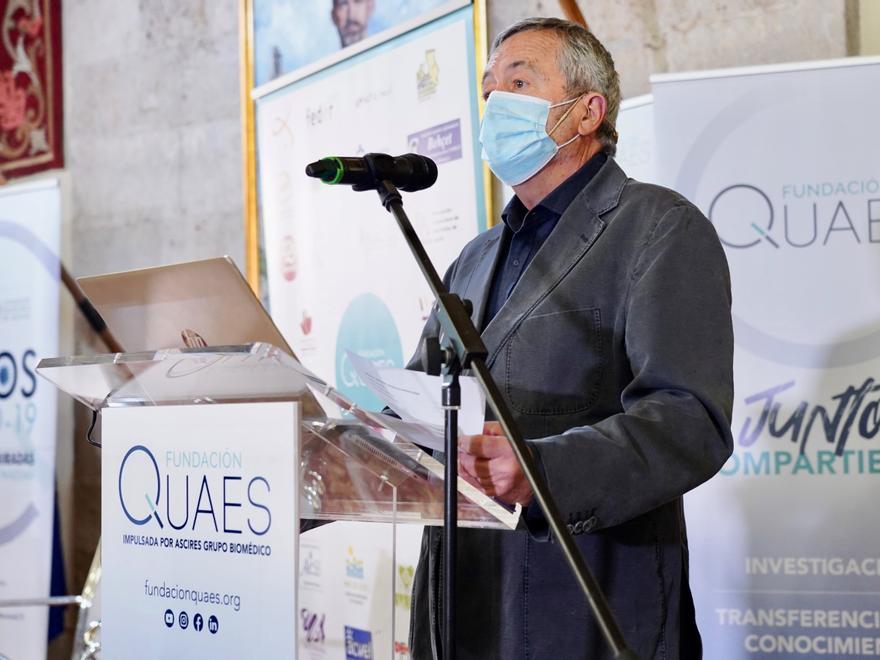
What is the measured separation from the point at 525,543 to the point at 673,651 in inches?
10.7

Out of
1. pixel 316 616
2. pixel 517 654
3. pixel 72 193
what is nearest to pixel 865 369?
pixel 517 654

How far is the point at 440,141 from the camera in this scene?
3723 millimetres

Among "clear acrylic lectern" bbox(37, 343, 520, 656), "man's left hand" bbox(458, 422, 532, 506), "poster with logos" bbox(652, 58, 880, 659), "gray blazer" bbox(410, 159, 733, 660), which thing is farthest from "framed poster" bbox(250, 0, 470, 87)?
"man's left hand" bbox(458, 422, 532, 506)

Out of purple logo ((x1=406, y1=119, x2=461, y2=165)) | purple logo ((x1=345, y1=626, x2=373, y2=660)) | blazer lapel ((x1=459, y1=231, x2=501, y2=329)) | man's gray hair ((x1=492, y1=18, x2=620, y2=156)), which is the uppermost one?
purple logo ((x1=406, y1=119, x2=461, y2=165))

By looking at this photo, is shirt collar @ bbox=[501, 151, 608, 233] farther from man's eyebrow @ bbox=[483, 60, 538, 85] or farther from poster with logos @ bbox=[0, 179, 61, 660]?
poster with logos @ bbox=[0, 179, 61, 660]

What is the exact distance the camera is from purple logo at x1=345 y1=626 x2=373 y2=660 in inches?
149

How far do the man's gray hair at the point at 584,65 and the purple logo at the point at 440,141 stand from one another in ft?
5.44

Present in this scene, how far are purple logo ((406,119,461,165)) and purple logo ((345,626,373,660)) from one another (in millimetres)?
1734

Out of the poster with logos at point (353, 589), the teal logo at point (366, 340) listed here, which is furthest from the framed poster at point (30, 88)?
the poster with logos at point (353, 589)

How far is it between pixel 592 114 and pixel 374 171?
595 mm

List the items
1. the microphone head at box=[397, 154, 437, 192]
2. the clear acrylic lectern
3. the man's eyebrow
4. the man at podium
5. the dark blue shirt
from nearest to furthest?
the clear acrylic lectern → the man at podium → the microphone head at box=[397, 154, 437, 192] → the dark blue shirt → the man's eyebrow

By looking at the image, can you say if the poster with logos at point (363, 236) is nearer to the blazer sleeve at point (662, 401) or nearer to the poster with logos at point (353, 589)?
the poster with logos at point (353, 589)

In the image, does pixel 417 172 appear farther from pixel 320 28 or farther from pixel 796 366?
pixel 320 28

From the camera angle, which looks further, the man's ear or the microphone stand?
the man's ear
